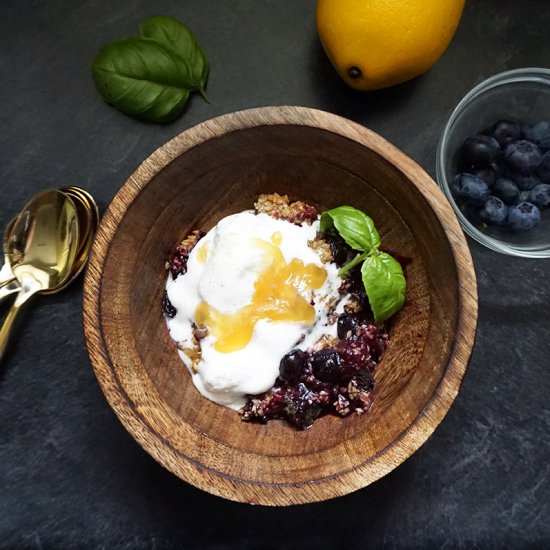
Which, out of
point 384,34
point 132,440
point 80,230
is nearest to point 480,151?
point 384,34

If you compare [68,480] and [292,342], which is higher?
[292,342]

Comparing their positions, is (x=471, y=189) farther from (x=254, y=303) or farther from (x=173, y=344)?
(x=173, y=344)

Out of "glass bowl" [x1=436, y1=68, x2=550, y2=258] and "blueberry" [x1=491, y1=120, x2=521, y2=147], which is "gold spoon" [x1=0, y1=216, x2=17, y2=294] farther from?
"blueberry" [x1=491, y1=120, x2=521, y2=147]

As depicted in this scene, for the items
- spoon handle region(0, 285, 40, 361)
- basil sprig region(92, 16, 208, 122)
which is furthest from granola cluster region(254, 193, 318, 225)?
spoon handle region(0, 285, 40, 361)

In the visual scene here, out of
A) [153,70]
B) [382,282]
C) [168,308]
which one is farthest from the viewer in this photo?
[153,70]

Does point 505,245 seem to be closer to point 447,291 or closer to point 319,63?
point 447,291

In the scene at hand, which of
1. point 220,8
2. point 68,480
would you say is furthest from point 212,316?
point 220,8
